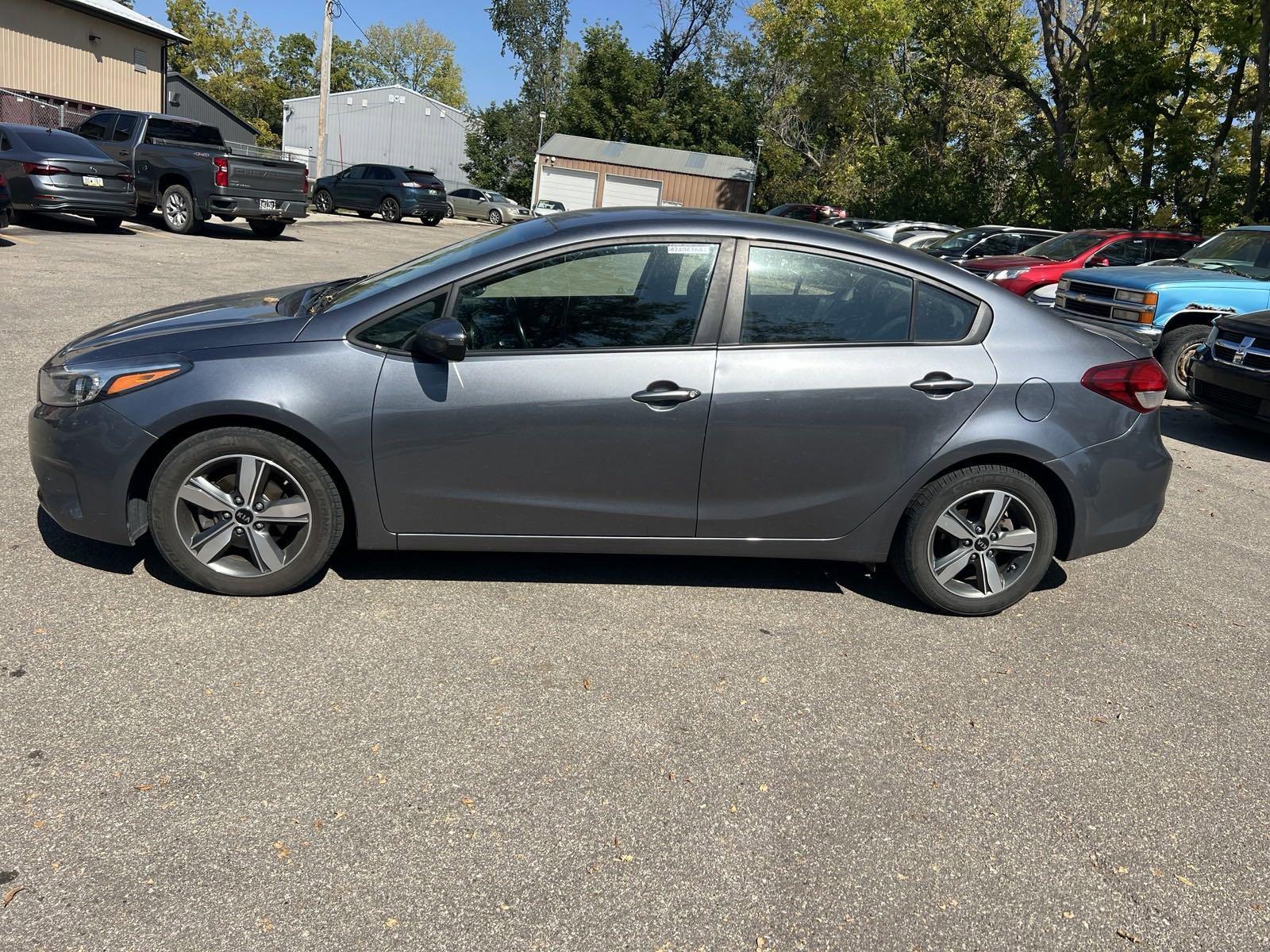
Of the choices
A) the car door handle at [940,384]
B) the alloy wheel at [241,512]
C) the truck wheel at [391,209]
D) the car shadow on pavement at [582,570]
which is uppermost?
the truck wheel at [391,209]

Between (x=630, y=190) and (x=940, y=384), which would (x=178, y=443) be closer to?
(x=940, y=384)

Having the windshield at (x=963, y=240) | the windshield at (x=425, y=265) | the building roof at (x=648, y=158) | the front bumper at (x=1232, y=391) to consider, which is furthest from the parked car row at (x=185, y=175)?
the building roof at (x=648, y=158)

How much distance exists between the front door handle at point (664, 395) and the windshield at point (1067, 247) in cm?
1250

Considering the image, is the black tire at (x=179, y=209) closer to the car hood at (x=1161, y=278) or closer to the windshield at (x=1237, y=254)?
the car hood at (x=1161, y=278)

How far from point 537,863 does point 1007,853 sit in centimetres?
137

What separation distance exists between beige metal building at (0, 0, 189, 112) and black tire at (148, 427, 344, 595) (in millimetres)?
30899

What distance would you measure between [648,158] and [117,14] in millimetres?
27153

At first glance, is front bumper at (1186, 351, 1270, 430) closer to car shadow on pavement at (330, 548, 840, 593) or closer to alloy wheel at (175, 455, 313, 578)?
car shadow on pavement at (330, 548, 840, 593)

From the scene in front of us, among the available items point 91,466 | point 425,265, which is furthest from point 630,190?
point 91,466

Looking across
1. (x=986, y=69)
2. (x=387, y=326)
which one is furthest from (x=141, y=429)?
(x=986, y=69)

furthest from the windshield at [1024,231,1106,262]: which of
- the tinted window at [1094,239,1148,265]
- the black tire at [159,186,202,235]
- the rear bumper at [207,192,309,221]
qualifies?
the black tire at [159,186,202,235]

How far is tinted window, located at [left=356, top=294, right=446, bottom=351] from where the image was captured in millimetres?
4082

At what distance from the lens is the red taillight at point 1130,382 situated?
4477 mm

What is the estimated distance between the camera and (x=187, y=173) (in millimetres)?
18047
